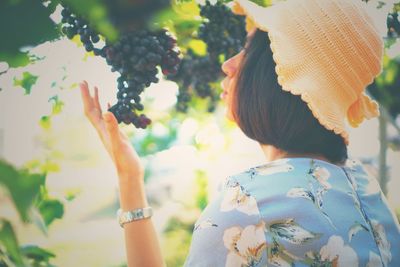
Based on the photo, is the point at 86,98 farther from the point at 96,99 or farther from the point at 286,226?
the point at 286,226

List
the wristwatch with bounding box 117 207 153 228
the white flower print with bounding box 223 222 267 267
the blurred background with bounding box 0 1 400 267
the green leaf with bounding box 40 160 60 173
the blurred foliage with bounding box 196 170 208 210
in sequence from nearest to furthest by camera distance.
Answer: the white flower print with bounding box 223 222 267 267
the wristwatch with bounding box 117 207 153 228
the blurred background with bounding box 0 1 400 267
the green leaf with bounding box 40 160 60 173
the blurred foliage with bounding box 196 170 208 210

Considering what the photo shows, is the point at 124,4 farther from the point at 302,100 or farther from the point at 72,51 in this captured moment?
the point at 72,51

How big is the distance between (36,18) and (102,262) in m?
1.26

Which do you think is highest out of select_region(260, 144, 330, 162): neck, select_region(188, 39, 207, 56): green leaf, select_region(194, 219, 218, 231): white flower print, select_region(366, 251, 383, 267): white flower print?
select_region(188, 39, 207, 56): green leaf

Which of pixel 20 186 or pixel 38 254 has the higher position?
pixel 20 186

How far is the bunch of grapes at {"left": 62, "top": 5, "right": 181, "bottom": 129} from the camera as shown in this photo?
0.80 m

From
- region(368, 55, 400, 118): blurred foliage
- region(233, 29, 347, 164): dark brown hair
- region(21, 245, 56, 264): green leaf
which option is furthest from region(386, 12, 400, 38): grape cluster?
region(21, 245, 56, 264): green leaf

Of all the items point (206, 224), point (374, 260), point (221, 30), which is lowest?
point (374, 260)

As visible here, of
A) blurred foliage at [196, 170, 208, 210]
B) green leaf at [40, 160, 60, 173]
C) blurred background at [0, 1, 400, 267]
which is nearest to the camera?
blurred background at [0, 1, 400, 267]

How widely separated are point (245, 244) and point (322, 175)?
210mm

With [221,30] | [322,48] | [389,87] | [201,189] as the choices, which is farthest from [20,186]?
[389,87]

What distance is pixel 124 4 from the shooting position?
0.30m

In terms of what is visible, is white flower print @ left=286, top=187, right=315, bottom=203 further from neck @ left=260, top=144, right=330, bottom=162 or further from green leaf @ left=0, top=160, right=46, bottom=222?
green leaf @ left=0, top=160, right=46, bottom=222

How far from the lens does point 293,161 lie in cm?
85
